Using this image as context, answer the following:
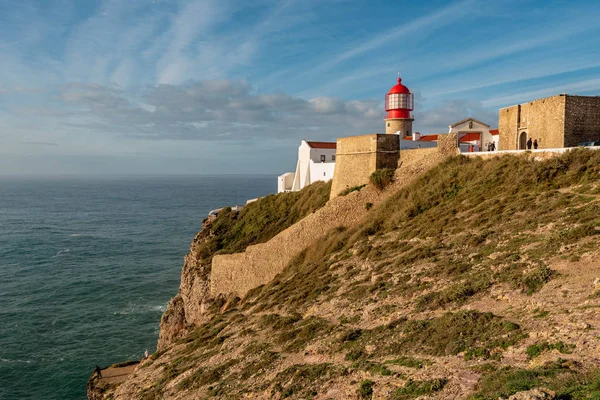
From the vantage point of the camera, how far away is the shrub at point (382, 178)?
2500cm

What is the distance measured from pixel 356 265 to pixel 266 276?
29.1 feet

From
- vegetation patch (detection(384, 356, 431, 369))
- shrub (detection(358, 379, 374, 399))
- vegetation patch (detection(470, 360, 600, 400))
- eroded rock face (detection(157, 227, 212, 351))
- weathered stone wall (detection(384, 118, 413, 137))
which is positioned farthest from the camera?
weathered stone wall (detection(384, 118, 413, 137))

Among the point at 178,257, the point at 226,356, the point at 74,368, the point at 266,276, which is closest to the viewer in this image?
the point at 226,356

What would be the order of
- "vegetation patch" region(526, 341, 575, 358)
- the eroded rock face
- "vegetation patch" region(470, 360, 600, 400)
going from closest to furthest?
"vegetation patch" region(470, 360, 600, 400), "vegetation patch" region(526, 341, 575, 358), the eroded rock face

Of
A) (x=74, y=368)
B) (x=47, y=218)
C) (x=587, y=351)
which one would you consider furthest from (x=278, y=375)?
(x=47, y=218)

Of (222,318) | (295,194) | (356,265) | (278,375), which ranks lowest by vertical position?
(222,318)

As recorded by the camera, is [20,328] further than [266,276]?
Yes

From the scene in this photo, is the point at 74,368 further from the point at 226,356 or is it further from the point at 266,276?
the point at 226,356

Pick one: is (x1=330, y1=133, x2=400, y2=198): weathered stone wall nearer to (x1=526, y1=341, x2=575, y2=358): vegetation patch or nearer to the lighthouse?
the lighthouse

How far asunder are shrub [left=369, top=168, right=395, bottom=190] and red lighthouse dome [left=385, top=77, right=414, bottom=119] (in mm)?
16151

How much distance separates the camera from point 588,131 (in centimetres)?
2005

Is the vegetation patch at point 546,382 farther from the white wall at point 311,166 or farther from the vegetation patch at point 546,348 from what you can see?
the white wall at point 311,166

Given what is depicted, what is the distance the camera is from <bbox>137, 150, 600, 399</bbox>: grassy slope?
8.52 metres

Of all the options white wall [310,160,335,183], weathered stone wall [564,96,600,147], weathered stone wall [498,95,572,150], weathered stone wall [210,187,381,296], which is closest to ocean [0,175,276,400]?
weathered stone wall [210,187,381,296]
